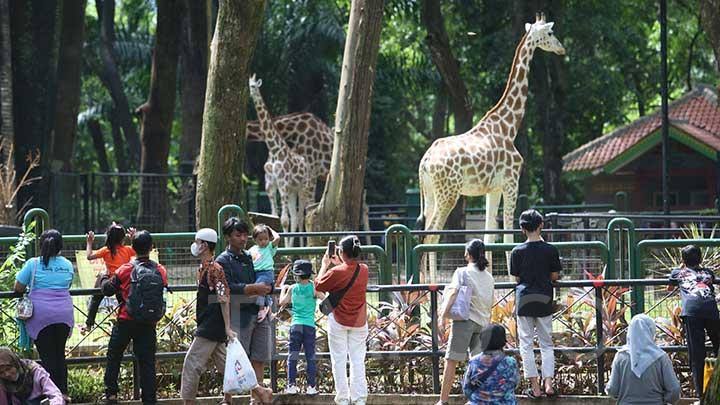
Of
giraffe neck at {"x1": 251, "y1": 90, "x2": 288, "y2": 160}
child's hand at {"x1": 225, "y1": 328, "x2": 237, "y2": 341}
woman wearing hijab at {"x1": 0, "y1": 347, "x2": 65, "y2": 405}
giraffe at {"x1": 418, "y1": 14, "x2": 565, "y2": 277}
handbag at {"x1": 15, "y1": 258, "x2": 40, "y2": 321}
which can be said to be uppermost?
giraffe neck at {"x1": 251, "y1": 90, "x2": 288, "y2": 160}

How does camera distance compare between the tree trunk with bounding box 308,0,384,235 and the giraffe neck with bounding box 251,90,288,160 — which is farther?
the giraffe neck with bounding box 251,90,288,160

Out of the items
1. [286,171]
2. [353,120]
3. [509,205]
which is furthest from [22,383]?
[286,171]

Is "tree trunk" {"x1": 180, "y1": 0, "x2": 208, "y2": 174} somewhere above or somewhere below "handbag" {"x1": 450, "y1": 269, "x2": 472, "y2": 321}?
above

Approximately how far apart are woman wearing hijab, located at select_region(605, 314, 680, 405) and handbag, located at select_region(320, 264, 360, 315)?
9.20 ft

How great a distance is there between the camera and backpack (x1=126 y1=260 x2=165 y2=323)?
11.6 meters

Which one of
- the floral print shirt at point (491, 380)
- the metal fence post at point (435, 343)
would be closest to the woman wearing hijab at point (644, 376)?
the floral print shirt at point (491, 380)

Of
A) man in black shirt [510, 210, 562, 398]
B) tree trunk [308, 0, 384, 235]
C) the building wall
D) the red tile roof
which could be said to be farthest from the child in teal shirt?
the building wall

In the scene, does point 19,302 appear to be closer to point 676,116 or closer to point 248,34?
point 248,34

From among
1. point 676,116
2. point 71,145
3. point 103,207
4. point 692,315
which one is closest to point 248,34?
point 692,315

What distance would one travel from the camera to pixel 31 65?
83.8 feet

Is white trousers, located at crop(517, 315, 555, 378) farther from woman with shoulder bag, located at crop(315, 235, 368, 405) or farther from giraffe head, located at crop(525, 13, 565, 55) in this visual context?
giraffe head, located at crop(525, 13, 565, 55)

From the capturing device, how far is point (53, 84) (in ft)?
85.3

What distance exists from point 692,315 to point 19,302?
593 centimetres

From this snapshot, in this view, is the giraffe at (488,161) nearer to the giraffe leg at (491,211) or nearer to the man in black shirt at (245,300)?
the giraffe leg at (491,211)
